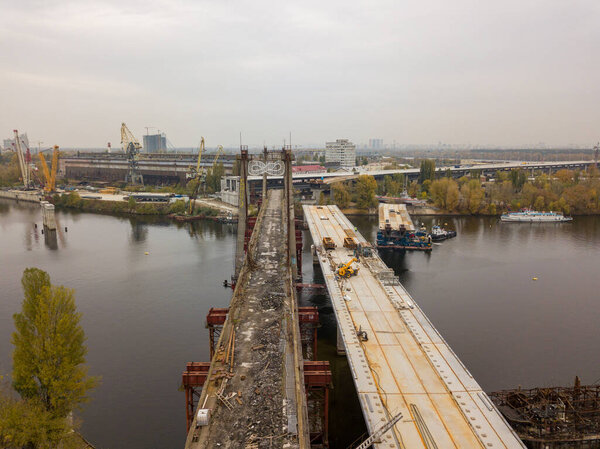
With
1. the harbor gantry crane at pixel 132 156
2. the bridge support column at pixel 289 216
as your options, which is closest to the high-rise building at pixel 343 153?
the harbor gantry crane at pixel 132 156

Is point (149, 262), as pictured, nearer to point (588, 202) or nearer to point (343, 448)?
point (343, 448)

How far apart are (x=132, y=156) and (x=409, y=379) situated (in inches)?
3457

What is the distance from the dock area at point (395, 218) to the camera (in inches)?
1789

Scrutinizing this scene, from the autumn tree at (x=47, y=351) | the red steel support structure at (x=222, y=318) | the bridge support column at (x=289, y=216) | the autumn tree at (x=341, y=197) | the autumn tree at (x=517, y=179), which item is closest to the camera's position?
the autumn tree at (x=47, y=351)

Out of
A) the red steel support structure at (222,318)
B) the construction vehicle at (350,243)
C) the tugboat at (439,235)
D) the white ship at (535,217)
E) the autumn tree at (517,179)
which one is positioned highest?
the autumn tree at (517,179)

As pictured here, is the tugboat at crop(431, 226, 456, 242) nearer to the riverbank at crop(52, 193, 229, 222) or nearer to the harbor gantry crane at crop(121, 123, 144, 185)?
the riverbank at crop(52, 193, 229, 222)

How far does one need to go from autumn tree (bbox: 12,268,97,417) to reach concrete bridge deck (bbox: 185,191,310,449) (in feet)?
15.4

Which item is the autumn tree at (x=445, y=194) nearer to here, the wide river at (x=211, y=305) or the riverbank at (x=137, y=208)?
the wide river at (x=211, y=305)

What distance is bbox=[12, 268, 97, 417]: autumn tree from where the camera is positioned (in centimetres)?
1245

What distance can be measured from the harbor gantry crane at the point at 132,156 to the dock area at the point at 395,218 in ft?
190

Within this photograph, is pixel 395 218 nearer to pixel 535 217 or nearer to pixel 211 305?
pixel 535 217

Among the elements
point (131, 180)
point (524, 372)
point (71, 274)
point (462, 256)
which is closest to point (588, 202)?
point (462, 256)

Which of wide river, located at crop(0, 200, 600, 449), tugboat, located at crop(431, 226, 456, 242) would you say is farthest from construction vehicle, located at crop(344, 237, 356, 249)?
tugboat, located at crop(431, 226, 456, 242)

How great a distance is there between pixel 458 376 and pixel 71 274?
3088cm
